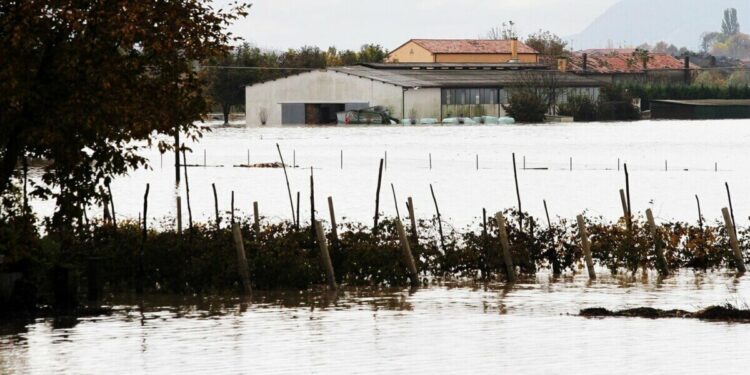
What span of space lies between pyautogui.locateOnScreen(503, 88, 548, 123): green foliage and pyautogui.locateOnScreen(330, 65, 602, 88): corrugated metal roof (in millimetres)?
1506

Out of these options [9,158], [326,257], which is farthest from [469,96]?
[9,158]

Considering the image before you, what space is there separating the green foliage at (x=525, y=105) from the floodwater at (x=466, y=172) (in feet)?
28.6

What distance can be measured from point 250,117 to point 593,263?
145114mm

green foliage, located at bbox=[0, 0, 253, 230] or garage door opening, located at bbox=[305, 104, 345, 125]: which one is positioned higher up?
green foliage, located at bbox=[0, 0, 253, 230]

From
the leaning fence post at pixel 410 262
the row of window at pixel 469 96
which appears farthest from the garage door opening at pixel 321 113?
the leaning fence post at pixel 410 262

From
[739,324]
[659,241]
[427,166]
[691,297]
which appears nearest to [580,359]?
[739,324]

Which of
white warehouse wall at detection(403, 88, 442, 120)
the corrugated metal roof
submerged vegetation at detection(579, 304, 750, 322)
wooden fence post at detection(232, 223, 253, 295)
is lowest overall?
submerged vegetation at detection(579, 304, 750, 322)

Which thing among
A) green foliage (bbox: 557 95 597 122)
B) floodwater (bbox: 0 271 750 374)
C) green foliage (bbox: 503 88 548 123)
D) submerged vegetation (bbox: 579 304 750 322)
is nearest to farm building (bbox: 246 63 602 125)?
green foliage (bbox: 503 88 548 123)

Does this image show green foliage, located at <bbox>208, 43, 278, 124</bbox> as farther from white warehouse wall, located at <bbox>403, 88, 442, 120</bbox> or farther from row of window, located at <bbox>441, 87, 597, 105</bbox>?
row of window, located at <bbox>441, 87, 597, 105</bbox>

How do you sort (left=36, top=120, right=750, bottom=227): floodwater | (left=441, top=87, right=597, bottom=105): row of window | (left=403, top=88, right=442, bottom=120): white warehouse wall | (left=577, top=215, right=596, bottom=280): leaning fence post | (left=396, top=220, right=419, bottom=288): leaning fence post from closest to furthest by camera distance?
1. (left=396, top=220, right=419, bottom=288): leaning fence post
2. (left=577, top=215, right=596, bottom=280): leaning fence post
3. (left=36, top=120, right=750, bottom=227): floodwater
4. (left=403, top=88, right=442, bottom=120): white warehouse wall
5. (left=441, top=87, right=597, bottom=105): row of window

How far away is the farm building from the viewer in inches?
6570

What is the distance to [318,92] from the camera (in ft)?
558

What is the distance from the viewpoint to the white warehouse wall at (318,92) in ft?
545

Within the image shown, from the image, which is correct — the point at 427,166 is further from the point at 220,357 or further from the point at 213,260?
the point at 220,357
